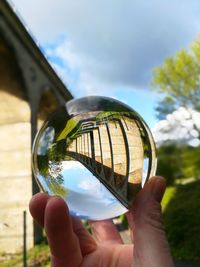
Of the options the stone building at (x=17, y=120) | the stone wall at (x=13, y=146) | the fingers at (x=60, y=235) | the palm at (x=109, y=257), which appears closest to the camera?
the fingers at (x=60, y=235)

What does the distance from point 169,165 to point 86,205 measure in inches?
628

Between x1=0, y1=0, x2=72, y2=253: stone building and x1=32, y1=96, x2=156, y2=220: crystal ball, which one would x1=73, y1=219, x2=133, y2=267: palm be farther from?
x1=0, y1=0, x2=72, y2=253: stone building

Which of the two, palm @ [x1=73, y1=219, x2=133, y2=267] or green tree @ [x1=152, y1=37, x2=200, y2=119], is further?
green tree @ [x1=152, y1=37, x2=200, y2=119]

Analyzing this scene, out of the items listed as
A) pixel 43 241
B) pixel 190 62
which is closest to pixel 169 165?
pixel 190 62

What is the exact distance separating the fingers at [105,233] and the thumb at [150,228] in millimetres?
401

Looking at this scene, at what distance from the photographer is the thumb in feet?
3.91

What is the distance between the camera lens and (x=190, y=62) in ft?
55.3

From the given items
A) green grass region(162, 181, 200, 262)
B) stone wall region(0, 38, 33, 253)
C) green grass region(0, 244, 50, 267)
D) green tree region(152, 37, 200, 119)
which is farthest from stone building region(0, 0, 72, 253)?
green tree region(152, 37, 200, 119)

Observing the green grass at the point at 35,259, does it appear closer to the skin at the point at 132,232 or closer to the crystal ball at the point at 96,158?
the skin at the point at 132,232

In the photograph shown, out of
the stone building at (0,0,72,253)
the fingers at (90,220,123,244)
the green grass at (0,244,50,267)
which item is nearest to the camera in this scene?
the fingers at (90,220,123,244)

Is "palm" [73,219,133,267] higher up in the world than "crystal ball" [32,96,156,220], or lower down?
lower down

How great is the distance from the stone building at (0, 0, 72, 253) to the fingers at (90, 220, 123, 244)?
7528 mm

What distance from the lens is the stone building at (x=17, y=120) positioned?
912cm

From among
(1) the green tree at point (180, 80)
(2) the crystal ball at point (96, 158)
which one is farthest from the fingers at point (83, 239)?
(1) the green tree at point (180, 80)
